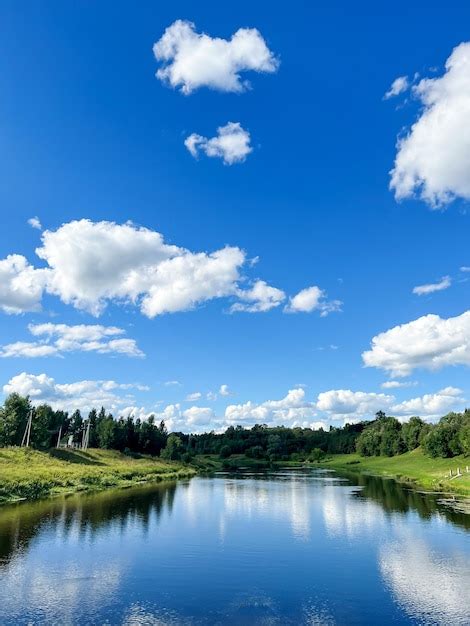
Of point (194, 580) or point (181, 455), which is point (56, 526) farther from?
point (181, 455)

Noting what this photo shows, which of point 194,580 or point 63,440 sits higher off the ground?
point 63,440

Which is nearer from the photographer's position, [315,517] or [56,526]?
[56,526]

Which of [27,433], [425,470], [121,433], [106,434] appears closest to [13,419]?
[27,433]

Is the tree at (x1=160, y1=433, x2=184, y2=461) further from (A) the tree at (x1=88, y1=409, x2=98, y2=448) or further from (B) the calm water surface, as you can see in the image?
(B) the calm water surface

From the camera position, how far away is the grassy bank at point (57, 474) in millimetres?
68706

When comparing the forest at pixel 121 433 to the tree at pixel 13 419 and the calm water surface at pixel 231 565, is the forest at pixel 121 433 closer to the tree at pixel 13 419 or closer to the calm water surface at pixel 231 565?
the tree at pixel 13 419

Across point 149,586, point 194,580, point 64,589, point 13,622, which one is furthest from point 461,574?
point 13,622

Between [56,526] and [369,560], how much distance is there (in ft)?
95.9

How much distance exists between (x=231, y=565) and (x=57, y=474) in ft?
182

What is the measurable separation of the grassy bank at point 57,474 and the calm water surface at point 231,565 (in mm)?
7452

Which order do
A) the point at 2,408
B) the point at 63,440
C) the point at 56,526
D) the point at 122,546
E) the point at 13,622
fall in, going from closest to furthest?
the point at 13,622, the point at 122,546, the point at 56,526, the point at 2,408, the point at 63,440

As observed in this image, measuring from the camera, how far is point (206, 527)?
2042 inches

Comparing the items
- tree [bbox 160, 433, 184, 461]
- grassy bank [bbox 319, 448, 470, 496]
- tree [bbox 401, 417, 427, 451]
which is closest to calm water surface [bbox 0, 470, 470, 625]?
grassy bank [bbox 319, 448, 470, 496]

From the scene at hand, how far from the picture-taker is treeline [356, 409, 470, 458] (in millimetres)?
121975
